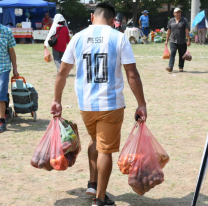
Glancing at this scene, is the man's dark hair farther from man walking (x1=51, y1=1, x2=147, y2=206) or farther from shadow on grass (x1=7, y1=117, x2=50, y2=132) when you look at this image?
shadow on grass (x1=7, y1=117, x2=50, y2=132)

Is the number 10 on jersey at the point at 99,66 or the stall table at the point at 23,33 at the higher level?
the number 10 on jersey at the point at 99,66

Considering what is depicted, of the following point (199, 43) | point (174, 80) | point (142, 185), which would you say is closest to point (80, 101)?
point (142, 185)

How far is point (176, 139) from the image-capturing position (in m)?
5.56

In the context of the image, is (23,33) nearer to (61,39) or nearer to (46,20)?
(46,20)

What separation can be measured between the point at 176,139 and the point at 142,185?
239 cm

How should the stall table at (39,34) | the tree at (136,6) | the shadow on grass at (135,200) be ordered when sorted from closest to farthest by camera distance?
1. the shadow on grass at (135,200)
2. the stall table at (39,34)
3. the tree at (136,6)

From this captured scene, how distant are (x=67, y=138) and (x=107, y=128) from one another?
1.43 feet

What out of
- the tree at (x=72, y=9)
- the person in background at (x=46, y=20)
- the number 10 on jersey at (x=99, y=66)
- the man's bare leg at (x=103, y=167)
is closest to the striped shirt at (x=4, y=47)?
the number 10 on jersey at (x=99, y=66)

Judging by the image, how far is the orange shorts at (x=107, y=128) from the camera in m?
3.31

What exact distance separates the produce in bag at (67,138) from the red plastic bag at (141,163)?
0.49 metres

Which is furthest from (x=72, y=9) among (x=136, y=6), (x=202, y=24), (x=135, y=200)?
(x=135, y=200)

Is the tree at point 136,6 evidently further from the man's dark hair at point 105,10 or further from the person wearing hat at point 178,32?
the man's dark hair at point 105,10

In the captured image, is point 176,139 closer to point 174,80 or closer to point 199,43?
point 174,80

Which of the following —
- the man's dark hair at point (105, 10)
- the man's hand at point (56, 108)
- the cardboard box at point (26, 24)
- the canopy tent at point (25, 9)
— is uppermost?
the canopy tent at point (25, 9)
